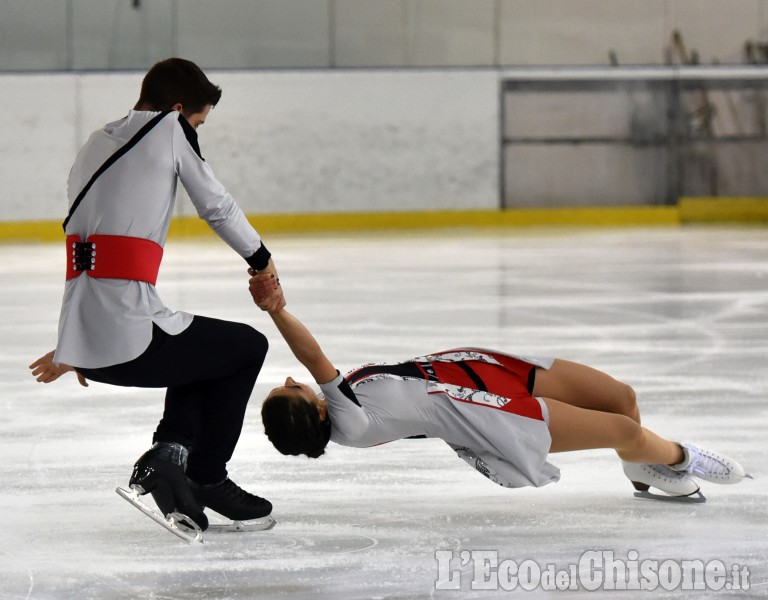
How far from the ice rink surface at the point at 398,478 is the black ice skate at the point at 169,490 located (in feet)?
0.25

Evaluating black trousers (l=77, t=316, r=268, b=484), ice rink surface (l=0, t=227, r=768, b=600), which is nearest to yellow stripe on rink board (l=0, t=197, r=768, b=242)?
ice rink surface (l=0, t=227, r=768, b=600)

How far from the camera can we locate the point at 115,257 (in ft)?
11.4

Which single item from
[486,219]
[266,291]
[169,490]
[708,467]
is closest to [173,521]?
[169,490]

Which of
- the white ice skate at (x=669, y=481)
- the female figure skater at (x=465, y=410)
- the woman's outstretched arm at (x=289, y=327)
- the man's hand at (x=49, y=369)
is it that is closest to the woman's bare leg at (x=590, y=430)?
the female figure skater at (x=465, y=410)

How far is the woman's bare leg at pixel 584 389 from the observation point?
3.93m

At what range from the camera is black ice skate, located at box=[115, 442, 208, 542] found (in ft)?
11.7

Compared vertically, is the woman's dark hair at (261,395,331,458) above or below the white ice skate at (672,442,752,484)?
above

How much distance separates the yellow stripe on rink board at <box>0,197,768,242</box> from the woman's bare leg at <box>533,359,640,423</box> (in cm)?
1418

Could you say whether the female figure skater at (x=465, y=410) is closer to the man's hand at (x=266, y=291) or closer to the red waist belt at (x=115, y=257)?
the man's hand at (x=266, y=291)

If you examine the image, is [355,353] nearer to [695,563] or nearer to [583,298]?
[583,298]

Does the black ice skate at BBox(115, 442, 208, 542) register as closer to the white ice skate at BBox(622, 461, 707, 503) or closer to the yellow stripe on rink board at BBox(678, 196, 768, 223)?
the white ice skate at BBox(622, 461, 707, 503)

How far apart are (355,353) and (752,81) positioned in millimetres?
14514

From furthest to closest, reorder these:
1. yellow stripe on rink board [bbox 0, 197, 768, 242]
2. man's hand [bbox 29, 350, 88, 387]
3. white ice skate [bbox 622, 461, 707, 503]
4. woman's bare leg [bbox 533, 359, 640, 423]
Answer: yellow stripe on rink board [bbox 0, 197, 768, 242] < white ice skate [bbox 622, 461, 707, 503] < woman's bare leg [bbox 533, 359, 640, 423] < man's hand [bbox 29, 350, 88, 387]

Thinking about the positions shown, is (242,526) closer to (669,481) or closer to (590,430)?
(590,430)
